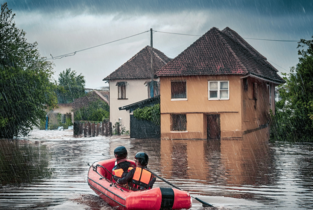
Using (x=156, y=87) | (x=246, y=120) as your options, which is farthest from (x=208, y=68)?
(x=156, y=87)

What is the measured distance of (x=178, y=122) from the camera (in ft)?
108

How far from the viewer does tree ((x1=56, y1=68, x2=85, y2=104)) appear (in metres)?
99.4

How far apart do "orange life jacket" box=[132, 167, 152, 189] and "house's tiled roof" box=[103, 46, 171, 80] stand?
36949mm

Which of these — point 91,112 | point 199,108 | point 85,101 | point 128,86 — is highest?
point 128,86

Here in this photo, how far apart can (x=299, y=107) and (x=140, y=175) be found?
2102 centimetres

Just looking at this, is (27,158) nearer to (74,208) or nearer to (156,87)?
(74,208)

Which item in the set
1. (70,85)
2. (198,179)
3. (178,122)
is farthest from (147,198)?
(70,85)

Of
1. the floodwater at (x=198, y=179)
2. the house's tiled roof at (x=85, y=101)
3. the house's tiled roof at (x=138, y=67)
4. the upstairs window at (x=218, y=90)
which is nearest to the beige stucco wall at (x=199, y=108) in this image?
the upstairs window at (x=218, y=90)

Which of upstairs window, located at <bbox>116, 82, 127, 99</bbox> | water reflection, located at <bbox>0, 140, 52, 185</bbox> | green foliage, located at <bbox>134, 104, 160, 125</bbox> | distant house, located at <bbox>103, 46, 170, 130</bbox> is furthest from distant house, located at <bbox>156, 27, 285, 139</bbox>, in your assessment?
water reflection, located at <bbox>0, 140, 52, 185</bbox>

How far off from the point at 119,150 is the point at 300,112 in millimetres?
20687

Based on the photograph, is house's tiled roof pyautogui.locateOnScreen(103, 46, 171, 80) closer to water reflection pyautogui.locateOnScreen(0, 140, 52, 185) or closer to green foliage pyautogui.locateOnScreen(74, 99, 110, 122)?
green foliage pyautogui.locateOnScreen(74, 99, 110, 122)

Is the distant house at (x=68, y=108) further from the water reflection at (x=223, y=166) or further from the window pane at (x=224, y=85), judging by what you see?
the water reflection at (x=223, y=166)

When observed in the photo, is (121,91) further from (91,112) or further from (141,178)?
(141,178)

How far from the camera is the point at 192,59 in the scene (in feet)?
109
